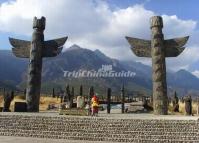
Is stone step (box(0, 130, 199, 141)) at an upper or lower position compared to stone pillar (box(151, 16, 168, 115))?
lower

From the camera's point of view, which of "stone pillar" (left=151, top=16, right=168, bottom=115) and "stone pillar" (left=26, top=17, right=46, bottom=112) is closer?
"stone pillar" (left=151, top=16, right=168, bottom=115)

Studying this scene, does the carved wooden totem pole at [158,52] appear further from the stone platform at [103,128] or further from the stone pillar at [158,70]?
the stone platform at [103,128]

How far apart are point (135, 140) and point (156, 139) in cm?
99

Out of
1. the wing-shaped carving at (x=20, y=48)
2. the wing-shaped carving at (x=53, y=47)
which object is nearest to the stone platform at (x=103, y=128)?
the wing-shaped carving at (x=53, y=47)

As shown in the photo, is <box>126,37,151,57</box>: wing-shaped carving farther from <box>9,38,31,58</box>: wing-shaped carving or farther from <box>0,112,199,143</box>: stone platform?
<box>9,38,31,58</box>: wing-shaped carving

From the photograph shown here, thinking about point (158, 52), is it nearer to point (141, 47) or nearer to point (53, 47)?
point (141, 47)

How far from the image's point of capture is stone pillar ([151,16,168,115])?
23.2 meters

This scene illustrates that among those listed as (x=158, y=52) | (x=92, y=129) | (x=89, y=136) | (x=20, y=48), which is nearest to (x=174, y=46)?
(x=158, y=52)

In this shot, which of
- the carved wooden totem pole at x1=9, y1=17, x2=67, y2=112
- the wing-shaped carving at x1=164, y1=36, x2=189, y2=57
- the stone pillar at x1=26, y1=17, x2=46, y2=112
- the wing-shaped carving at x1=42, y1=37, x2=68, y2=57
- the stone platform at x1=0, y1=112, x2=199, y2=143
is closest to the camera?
the stone platform at x1=0, y1=112, x2=199, y2=143

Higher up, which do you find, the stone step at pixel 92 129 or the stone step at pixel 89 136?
the stone step at pixel 92 129

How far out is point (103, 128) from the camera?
58.2 feet

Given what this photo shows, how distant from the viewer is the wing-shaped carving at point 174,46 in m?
23.5

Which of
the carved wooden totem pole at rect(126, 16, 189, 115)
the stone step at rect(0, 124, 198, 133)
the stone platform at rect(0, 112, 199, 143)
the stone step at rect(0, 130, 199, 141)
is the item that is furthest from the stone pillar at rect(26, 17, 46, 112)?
the carved wooden totem pole at rect(126, 16, 189, 115)

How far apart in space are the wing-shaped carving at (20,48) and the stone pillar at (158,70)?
8.86 meters
